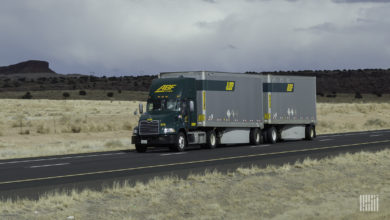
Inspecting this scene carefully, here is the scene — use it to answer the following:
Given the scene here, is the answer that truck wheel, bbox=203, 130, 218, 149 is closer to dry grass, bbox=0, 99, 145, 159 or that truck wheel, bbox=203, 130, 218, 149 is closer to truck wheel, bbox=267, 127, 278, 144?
truck wheel, bbox=267, 127, 278, 144

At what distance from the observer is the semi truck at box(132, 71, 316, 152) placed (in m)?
31.1

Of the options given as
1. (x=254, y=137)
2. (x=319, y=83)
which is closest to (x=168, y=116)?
(x=254, y=137)

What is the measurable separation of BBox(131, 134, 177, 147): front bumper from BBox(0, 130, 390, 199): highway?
1365mm

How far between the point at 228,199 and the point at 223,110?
1935 cm

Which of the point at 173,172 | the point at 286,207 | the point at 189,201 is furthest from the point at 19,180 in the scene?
the point at 286,207

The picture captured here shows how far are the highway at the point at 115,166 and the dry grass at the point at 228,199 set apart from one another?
1690 mm

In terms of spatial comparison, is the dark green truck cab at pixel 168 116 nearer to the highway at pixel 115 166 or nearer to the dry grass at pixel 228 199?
the highway at pixel 115 166

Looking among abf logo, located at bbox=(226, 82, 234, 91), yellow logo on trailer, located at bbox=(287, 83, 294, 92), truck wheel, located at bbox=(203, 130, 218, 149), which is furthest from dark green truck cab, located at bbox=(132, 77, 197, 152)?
yellow logo on trailer, located at bbox=(287, 83, 294, 92)

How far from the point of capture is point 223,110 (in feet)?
111

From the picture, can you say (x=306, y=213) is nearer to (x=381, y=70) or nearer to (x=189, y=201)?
(x=189, y=201)

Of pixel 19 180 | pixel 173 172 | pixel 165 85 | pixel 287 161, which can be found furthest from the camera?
pixel 165 85

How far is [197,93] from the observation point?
32594 millimetres

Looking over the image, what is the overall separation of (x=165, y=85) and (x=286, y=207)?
18.5 meters

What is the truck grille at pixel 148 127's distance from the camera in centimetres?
3063
